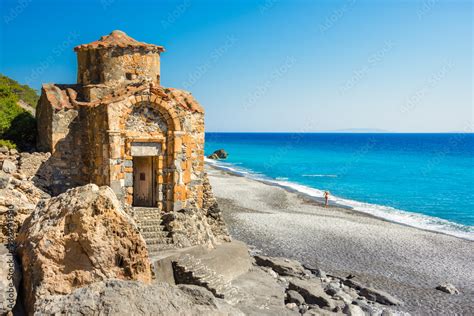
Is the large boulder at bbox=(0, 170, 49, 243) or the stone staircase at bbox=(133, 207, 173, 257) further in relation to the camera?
the stone staircase at bbox=(133, 207, 173, 257)

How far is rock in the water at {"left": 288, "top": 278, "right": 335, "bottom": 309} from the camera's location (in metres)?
14.3

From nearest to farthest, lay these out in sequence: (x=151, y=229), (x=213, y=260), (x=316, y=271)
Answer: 1. (x=213, y=260)
2. (x=151, y=229)
3. (x=316, y=271)

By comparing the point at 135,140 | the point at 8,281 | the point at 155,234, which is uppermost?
the point at 135,140

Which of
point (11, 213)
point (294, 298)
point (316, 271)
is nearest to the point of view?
point (11, 213)

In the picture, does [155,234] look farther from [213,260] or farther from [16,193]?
[16,193]

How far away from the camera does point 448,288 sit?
17531 mm

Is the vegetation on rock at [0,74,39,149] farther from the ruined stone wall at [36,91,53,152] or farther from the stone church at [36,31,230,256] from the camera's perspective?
the stone church at [36,31,230,256]

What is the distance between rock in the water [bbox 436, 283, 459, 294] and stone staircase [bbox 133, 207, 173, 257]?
11839mm

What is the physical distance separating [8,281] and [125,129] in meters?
9.28

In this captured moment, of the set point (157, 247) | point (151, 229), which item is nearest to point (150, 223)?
point (151, 229)

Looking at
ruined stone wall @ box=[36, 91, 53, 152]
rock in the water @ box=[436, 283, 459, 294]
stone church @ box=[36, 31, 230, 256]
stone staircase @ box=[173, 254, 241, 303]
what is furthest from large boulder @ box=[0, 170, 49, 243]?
rock in the water @ box=[436, 283, 459, 294]

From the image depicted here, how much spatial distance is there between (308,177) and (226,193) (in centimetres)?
2185

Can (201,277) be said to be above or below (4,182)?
below

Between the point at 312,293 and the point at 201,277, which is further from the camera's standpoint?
the point at 312,293
